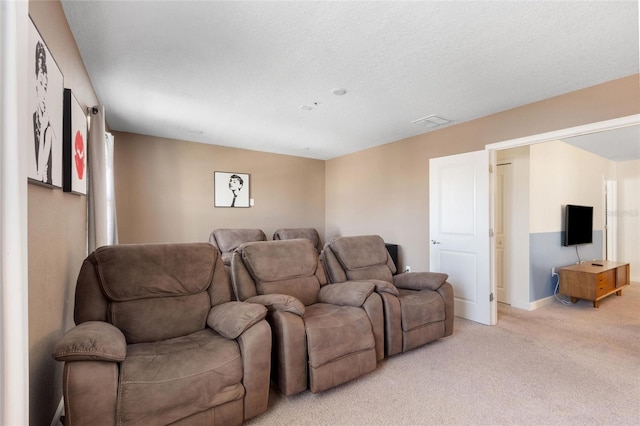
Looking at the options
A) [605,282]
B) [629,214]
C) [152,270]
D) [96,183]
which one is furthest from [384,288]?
[629,214]

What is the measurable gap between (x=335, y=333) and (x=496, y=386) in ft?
3.97

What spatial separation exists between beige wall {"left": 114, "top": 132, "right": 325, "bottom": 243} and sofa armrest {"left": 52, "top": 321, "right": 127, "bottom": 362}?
328 cm

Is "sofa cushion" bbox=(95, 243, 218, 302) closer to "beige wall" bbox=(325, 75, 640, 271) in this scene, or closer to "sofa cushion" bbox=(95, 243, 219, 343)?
"sofa cushion" bbox=(95, 243, 219, 343)

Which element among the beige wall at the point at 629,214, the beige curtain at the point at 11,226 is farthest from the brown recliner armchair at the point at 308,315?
the beige wall at the point at 629,214

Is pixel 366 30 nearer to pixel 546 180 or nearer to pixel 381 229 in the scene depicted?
pixel 381 229

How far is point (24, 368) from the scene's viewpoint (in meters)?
0.78

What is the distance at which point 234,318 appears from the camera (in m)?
1.83

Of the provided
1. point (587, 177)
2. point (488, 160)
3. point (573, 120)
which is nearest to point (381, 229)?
point (488, 160)

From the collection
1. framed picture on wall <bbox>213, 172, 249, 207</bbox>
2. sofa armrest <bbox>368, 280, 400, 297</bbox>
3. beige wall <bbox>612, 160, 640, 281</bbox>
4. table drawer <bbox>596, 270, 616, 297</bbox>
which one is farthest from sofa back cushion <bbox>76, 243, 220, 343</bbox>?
beige wall <bbox>612, 160, 640, 281</bbox>

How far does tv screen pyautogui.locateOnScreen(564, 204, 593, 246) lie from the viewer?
454 cm

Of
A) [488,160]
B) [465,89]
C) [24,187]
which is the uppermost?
[465,89]

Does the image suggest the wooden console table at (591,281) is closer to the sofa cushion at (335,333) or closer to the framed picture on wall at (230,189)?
the sofa cushion at (335,333)

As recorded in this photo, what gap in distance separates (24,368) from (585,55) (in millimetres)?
3491

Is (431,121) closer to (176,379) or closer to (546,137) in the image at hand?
(546,137)
